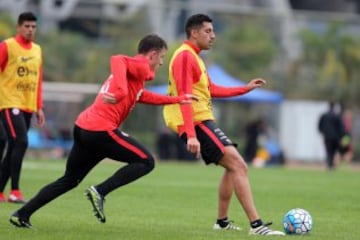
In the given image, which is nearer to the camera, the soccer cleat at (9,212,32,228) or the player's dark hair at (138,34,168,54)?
the player's dark hair at (138,34,168,54)

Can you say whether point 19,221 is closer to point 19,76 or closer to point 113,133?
point 113,133

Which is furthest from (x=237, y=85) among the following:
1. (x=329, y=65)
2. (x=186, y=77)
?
(x=186, y=77)

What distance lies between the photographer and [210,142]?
1128cm

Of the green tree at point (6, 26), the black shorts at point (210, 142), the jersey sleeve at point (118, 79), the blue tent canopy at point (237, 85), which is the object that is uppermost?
the jersey sleeve at point (118, 79)

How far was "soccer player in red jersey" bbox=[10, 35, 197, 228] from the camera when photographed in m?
10.6

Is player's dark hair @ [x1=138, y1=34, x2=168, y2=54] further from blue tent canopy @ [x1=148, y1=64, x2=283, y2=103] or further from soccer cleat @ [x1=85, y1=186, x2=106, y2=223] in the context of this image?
blue tent canopy @ [x1=148, y1=64, x2=283, y2=103]

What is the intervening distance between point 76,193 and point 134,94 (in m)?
6.31

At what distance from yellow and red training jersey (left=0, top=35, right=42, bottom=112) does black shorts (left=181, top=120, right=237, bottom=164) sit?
3977mm

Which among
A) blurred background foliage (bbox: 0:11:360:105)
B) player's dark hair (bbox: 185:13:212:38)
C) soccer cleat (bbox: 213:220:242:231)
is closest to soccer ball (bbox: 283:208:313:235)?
soccer cleat (bbox: 213:220:242:231)

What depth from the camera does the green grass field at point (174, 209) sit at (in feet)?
36.3

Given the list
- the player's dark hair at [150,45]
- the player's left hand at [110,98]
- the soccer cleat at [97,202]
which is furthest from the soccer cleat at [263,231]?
the player's dark hair at [150,45]

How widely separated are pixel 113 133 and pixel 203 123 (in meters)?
1.20

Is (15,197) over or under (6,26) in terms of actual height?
under

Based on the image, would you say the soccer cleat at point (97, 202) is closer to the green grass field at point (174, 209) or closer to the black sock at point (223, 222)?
the green grass field at point (174, 209)
